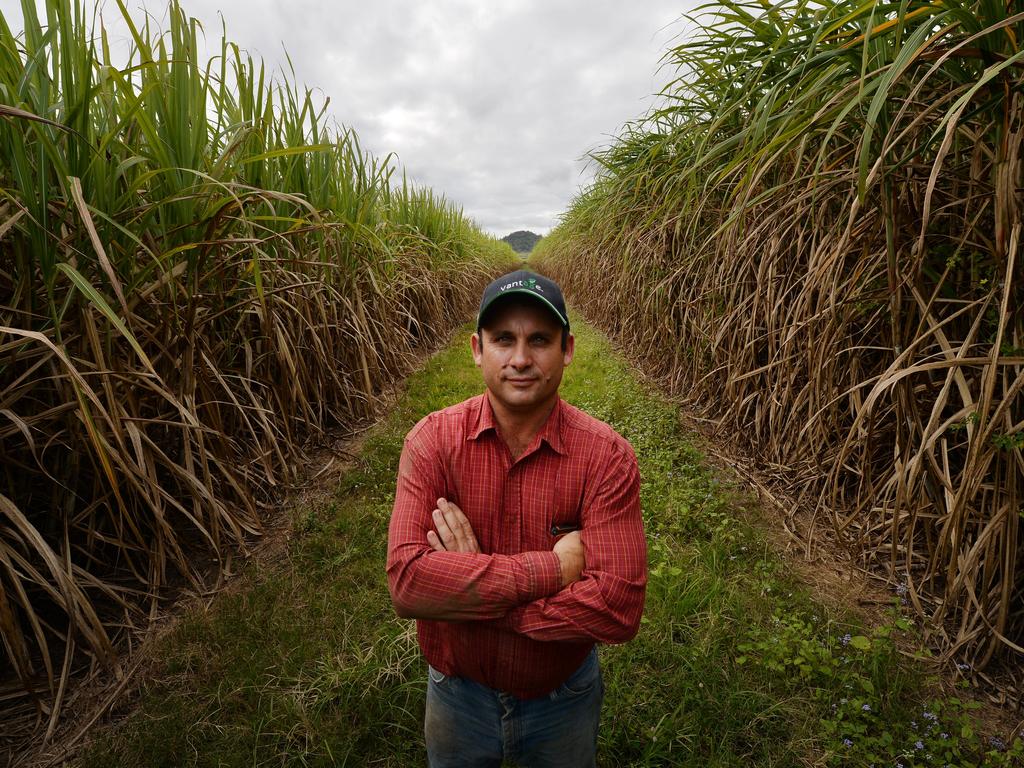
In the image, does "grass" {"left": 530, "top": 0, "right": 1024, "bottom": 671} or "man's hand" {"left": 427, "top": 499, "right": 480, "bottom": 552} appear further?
"grass" {"left": 530, "top": 0, "right": 1024, "bottom": 671}

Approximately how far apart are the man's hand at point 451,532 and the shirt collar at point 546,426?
15 centimetres

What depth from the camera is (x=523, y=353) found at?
3.18ft

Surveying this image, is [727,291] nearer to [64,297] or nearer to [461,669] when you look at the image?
[461,669]

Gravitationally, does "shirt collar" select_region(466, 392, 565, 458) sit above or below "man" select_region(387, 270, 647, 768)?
above

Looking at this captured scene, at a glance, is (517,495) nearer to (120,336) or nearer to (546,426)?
(546,426)

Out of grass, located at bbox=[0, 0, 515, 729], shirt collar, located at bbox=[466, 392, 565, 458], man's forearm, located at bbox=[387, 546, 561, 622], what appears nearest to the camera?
man's forearm, located at bbox=[387, 546, 561, 622]

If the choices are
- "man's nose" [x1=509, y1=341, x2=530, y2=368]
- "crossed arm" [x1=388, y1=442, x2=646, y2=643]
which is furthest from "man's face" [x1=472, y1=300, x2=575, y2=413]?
"crossed arm" [x1=388, y1=442, x2=646, y2=643]

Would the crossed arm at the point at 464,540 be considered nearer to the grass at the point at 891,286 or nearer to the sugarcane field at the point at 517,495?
the sugarcane field at the point at 517,495

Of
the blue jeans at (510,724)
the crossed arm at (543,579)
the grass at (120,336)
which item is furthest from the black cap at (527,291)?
the grass at (120,336)

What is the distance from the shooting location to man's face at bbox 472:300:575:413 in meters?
0.97

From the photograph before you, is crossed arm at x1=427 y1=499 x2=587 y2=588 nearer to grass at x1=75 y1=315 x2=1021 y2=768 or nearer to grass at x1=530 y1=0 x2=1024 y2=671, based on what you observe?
grass at x1=75 y1=315 x2=1021 y2=768

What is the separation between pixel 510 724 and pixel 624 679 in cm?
77

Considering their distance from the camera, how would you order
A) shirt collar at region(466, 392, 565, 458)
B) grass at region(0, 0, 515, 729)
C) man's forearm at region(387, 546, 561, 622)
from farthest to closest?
grass at region(0, 0, 515, 729) < shirt collar at region(466, 392, 565, 458) < man's forearm at region(387, 546, 561, 622)

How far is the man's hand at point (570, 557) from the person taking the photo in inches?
37.0
